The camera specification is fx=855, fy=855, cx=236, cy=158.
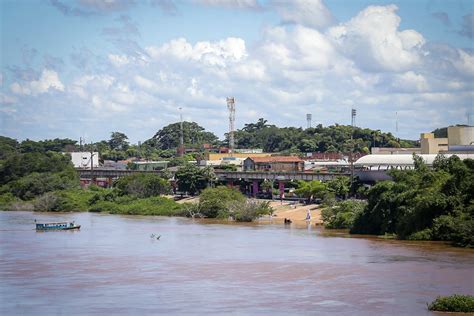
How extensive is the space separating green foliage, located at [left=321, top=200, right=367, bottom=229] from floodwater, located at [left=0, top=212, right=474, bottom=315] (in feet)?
14.7

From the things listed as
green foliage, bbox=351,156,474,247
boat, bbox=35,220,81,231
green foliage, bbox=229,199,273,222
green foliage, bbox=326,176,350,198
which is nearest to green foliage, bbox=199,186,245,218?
green foliage, bbox=229,199,273,222

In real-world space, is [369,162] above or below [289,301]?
above

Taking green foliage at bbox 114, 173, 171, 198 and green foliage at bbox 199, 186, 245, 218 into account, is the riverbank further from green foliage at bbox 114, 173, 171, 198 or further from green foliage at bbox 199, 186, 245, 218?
green foliage at bbox 114, 173, 171, 198

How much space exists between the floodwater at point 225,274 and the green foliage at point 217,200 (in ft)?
62.6

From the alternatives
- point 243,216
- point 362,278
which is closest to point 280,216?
point 243,216

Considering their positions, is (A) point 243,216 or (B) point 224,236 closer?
(B) point 224,236

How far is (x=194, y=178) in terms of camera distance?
4751 inches

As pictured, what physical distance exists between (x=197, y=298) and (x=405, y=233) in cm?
2999

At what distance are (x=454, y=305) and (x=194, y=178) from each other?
8534 centimetres

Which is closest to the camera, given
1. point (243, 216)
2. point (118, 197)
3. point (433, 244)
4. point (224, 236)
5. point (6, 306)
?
point (6, 306)

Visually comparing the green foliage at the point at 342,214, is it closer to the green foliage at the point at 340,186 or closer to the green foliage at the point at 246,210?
the green foliage at the point at 246,210

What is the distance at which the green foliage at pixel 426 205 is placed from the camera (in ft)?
201

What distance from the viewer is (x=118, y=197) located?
114 metres

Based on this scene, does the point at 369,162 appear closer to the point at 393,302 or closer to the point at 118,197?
the point at 118,197
